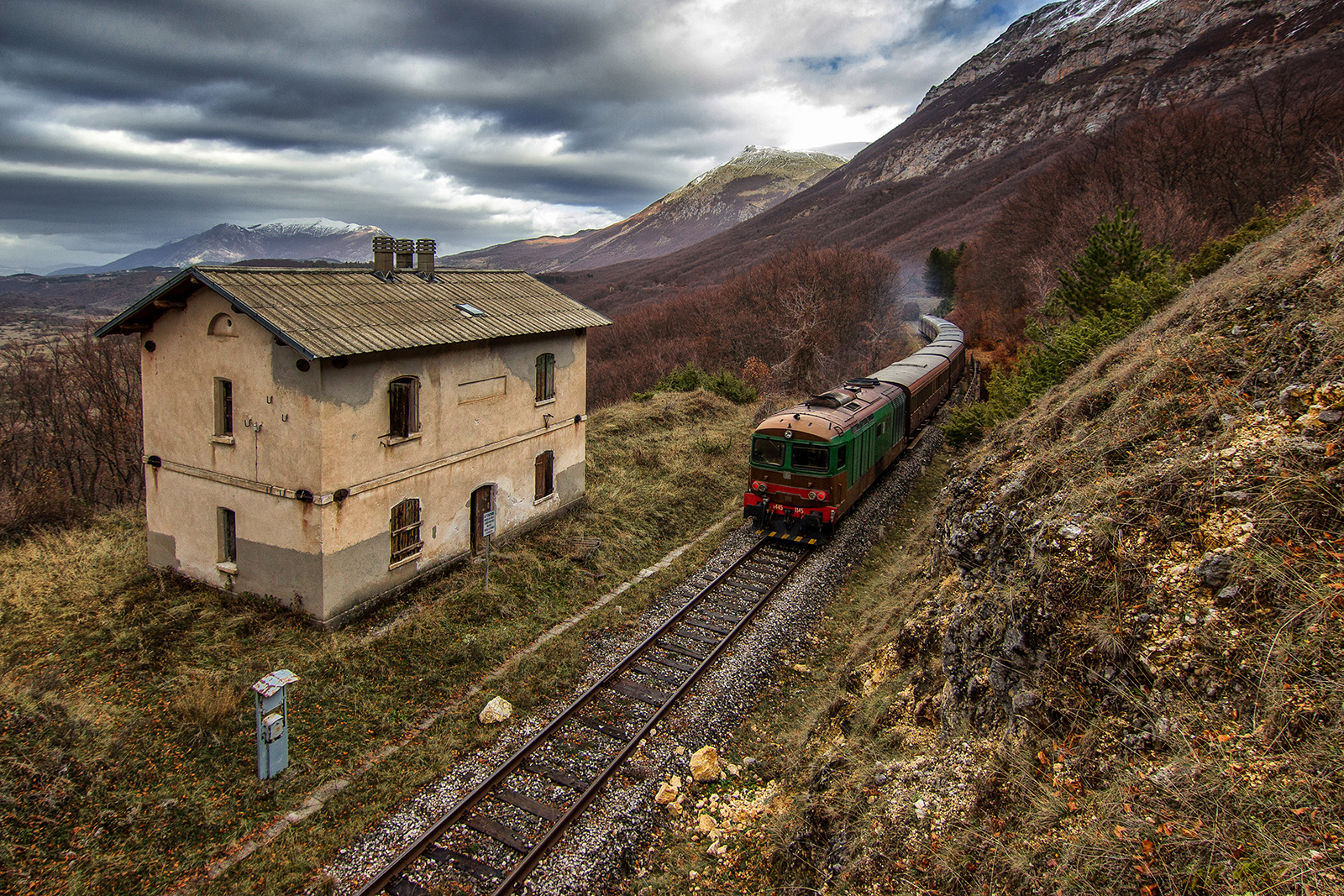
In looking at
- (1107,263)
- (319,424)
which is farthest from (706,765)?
(1107,263)

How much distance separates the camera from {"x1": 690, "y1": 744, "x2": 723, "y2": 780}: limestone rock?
9.30 meters

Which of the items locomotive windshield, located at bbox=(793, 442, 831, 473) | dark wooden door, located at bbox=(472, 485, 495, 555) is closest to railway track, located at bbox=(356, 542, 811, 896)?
locomotive windshield, located at bbox=(793, 442, 831, 473)

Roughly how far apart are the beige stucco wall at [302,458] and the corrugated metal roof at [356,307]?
44 cm

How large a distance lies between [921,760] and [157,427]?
51.5ft

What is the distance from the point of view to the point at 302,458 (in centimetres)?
1242

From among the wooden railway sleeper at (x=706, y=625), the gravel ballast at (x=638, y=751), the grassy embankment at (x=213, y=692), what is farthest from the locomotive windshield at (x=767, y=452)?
the wooden railway sleeper at (x=706, y=625)

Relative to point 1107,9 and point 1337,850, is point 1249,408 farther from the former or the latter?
point 1107,9

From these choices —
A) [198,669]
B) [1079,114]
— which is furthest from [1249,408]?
[1079,114]

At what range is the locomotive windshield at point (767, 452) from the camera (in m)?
16.9

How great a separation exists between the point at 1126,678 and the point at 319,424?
12.5 metres

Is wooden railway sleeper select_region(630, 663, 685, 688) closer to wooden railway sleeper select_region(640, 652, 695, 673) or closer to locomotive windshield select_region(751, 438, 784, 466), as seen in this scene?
wooden railway sleeper select_region(640, 652, 695, 673)

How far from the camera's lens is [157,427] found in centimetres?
1410

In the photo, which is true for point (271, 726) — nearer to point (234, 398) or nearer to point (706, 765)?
point (706, 765)

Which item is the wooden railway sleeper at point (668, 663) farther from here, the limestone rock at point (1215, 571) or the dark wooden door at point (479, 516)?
the limestone rock at point (1215, 571)
